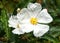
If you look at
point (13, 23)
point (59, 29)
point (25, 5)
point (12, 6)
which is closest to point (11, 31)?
point (13, 23)

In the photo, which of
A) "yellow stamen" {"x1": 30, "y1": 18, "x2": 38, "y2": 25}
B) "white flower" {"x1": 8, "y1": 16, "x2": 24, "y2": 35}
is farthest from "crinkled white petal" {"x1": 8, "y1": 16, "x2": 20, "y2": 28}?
"yellow stamen" {"x1": 30, "y1": 18, "x2": 38, "y2": 25}

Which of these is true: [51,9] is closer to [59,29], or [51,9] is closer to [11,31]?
[59,29]

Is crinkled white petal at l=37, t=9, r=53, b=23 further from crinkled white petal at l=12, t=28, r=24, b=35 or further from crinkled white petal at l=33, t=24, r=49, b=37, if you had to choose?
crinkled white petal at l=12, t=28, r=24, b=35

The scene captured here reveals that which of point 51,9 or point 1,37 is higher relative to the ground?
point 51,9

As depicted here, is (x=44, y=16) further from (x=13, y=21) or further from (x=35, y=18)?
(x=13, y=21)

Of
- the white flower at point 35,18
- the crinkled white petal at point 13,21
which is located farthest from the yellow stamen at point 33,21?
the crinkled white petal at point 13,21

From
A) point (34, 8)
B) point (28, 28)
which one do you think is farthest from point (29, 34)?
point (34, 8)

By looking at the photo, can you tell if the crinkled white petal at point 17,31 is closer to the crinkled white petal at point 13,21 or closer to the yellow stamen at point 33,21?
the crinkled white petal at point 13,21

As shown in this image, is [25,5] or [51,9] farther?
[51,9]
